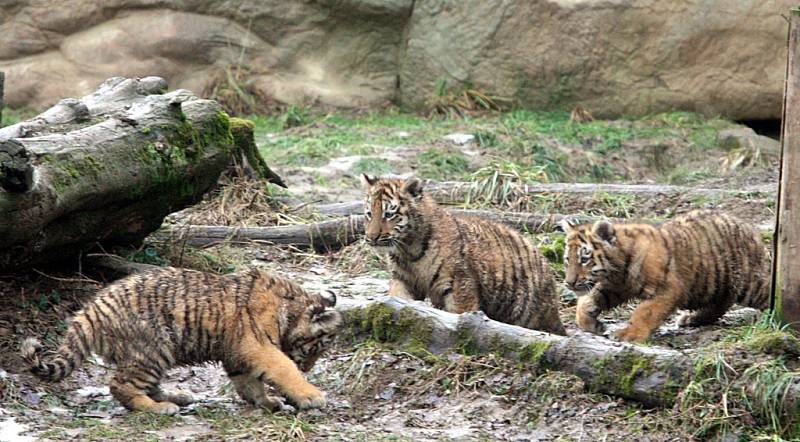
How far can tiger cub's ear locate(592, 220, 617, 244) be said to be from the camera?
7500 millimetres

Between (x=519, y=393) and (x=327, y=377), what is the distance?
113cm

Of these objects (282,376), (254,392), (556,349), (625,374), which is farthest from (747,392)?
(254,392)

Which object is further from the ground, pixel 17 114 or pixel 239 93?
pixel 239 93

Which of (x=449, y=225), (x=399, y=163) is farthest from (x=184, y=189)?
(x=399, y=163)

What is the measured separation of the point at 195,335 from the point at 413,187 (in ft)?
6.59

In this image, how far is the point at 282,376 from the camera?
6.10 m

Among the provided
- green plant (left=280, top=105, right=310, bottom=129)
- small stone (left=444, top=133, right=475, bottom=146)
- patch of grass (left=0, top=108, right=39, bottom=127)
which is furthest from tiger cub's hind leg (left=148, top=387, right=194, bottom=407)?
patch of grass (left=0, top=108, right=39, bottom=127)

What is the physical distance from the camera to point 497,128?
43.9 feet

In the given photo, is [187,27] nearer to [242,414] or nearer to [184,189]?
[184,189]

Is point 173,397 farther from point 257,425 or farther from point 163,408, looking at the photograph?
point 257,425

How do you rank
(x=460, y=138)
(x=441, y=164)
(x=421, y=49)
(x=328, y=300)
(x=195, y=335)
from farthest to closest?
1. (x=421, y=49)
2. (x=460, y=138)
3. (x=441, y=164)
4. (x=328, y=300)
5. (x=195, y=335)

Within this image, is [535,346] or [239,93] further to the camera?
[239,93]

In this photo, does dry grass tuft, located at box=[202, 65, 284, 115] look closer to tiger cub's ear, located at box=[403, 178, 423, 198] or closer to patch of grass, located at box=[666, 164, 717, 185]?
patch of grass, located at box=[666, 164, 717, 185]

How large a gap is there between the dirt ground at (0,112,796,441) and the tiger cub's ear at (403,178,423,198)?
113 centimetres
